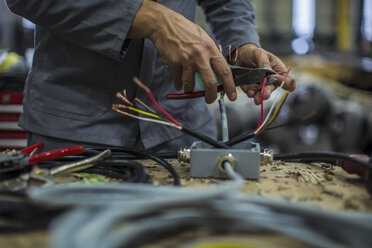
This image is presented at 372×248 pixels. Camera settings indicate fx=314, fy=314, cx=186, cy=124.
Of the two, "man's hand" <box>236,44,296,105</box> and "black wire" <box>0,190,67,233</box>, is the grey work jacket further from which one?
"black wire" <box>0,190,67,233</box>

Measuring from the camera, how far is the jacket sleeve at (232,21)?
0.72 meters

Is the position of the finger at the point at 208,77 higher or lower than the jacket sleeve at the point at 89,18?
lower

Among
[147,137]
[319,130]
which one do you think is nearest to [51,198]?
[147,137]

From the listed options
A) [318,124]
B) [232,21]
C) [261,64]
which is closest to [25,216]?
[261,64]

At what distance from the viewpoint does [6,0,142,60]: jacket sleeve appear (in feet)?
1.64

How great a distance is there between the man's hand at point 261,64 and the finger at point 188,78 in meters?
0.15

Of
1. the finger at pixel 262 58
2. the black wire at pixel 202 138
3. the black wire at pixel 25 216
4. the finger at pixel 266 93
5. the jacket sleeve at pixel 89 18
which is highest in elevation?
the jacket sleeve at pixel 89 18

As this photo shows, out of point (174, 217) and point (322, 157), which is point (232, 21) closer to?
point (322, 157)

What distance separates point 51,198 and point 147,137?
0.44m

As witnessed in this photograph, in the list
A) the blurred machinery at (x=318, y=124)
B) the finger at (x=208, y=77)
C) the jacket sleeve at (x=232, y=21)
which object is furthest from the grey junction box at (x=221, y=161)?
the blurred machinery at (x=318, y=124)

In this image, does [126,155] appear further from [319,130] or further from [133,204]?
[319,130]

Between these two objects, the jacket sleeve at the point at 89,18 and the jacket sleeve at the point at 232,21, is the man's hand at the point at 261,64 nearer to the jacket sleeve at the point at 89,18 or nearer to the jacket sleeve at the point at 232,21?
the jacket sleeve at the point at 232,21

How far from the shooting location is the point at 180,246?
252 millimetres

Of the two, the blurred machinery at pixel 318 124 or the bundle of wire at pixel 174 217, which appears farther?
the blurred machinery at pixel 318 124
